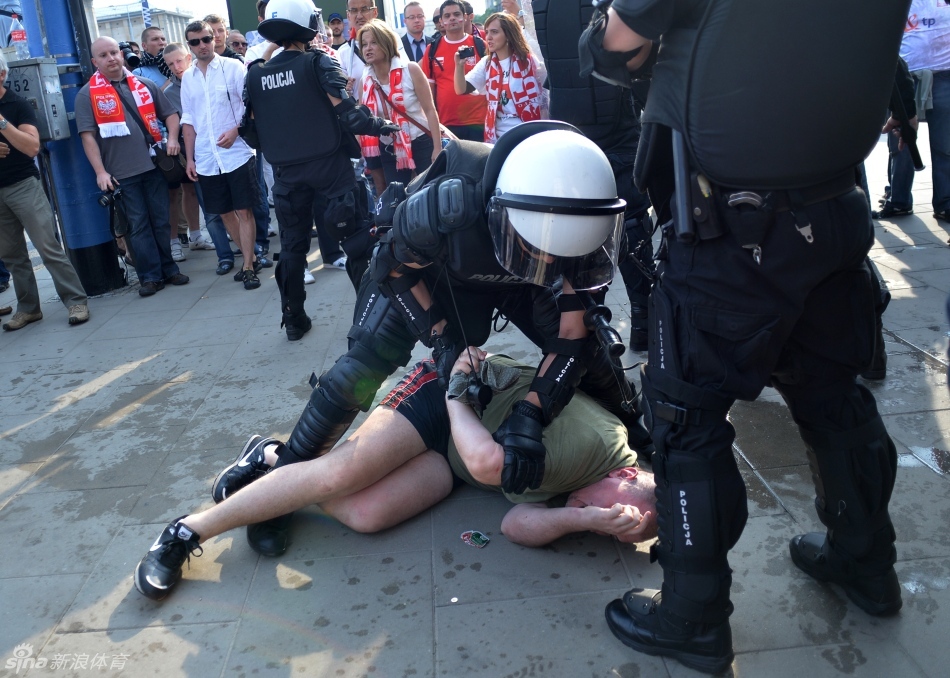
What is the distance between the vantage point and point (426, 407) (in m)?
2.79

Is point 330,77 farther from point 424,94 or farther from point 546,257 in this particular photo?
point 546,257

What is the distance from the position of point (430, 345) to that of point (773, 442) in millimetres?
1394

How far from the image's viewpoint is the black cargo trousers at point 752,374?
1.82m

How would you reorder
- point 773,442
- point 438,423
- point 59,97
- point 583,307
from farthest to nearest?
point 59,97
point 773,442
point 438,423
point 583,307

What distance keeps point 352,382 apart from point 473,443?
625 millimetres

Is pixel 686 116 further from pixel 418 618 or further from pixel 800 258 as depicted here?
pixel 418 618

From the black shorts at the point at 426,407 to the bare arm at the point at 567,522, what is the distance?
1.17 feet

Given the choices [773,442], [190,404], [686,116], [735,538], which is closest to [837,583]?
[735,538]

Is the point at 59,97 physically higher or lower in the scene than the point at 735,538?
higher

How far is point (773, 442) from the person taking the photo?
10.3 feet

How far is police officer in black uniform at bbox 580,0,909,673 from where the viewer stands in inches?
67.3

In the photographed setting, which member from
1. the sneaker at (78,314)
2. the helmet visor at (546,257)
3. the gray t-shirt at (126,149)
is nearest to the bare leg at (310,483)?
the helmet visor at (546,257)

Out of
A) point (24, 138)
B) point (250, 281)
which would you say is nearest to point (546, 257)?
point (250, 281)

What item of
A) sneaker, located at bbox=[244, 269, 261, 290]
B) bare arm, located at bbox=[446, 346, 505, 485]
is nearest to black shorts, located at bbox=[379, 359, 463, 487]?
bare arm, located at bbox=[446, 346, 505, 485]
